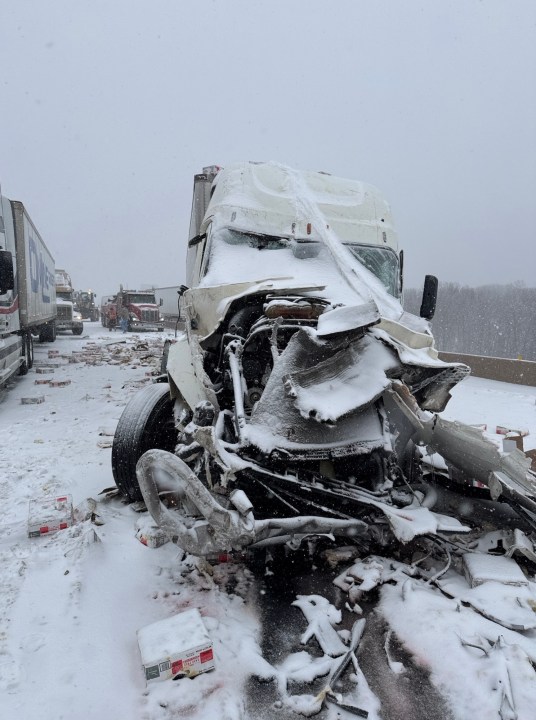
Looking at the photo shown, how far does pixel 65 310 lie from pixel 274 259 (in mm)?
20163

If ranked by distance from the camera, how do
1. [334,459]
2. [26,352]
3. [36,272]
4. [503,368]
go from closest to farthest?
1. [334,459]
2. [26,352]
3. [36,272]
4. [503,368]

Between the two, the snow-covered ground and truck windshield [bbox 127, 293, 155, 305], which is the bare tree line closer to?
truck windshield [bbox 127, 293, 155, 305]

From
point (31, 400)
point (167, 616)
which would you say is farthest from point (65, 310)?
point (167, 616)

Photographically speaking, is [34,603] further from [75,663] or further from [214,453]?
[214,453]

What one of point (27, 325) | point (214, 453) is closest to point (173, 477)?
point (214, 453)

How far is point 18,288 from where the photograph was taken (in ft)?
28.6

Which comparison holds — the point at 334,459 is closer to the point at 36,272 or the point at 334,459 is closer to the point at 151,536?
the point at 151,536

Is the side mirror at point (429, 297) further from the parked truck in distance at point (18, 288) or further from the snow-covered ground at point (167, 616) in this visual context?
the parked truck in distance at point (18, 288)

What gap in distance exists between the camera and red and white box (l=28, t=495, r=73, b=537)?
10.2 feet

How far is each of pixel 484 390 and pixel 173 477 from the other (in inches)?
394

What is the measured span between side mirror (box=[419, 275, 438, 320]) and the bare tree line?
38.1 metres

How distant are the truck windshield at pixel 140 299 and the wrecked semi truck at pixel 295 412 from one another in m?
23.4

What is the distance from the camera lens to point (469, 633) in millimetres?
2150

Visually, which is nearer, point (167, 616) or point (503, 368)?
point (167, 616)
